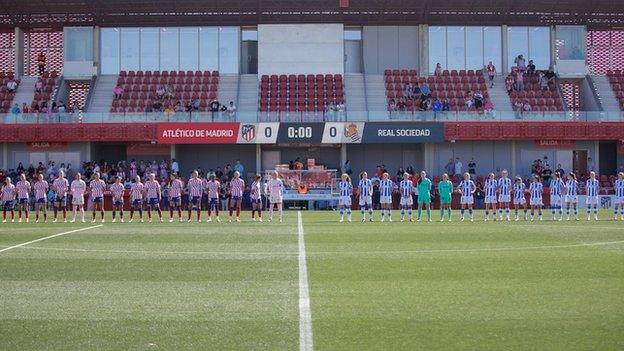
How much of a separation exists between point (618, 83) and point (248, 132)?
2353 cm

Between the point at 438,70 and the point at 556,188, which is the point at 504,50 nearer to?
the point at 438,70

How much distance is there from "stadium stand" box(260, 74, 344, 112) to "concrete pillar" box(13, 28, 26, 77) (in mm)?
15437

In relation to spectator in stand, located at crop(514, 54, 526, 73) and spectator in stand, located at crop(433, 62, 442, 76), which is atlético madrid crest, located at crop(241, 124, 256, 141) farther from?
spectator in stand, located at crop(514, 54, 526, 73)

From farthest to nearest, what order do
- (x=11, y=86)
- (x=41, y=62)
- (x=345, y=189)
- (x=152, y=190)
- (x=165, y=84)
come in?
(x=41, y=62) → (x=165, y=84) → (x=11, y=86) → (x=152, y=190) → (x=345, y=189)

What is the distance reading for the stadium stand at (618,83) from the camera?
53.4m

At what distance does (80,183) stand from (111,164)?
17.0m

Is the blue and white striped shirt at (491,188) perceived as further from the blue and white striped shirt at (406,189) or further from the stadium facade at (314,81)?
the stadium facade at (314,81)

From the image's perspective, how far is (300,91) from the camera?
53.6 metres

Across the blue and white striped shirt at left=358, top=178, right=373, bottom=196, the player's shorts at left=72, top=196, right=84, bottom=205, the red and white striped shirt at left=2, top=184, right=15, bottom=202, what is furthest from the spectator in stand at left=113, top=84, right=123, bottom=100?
the blue and white striped shirt at left=358, top=178, right=373, bottom=196

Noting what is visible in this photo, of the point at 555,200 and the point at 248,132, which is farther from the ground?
the point at 248,132

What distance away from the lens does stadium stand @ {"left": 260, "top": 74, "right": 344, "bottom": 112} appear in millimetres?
52438

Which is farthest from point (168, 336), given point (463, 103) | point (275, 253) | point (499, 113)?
point (463, 103)

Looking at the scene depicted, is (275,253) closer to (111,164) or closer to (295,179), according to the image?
(295,179)

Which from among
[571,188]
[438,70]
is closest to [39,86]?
[438,70]
